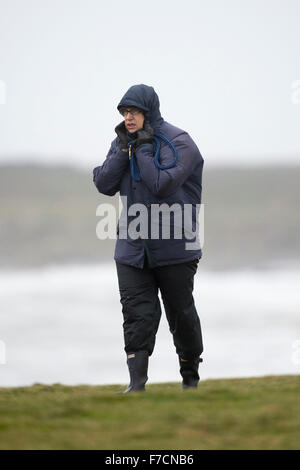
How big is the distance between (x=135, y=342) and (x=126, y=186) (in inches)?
46.3

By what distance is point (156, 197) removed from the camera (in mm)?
6793

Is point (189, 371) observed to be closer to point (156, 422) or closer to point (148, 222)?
point (148, 222)

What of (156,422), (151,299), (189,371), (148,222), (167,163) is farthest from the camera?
(189,371)

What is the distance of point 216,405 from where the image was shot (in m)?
5.31

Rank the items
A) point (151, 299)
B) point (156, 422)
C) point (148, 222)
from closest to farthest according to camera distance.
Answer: point (156, 422), point (148, 222), point (151, 299)

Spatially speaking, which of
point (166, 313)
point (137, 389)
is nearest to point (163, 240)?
point (166, 313)

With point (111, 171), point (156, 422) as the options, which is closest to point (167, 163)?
point (111, 171)

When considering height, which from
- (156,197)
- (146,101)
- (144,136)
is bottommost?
(156,197)

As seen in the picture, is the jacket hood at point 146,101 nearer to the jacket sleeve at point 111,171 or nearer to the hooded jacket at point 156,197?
the hooded jacket at point 156,197

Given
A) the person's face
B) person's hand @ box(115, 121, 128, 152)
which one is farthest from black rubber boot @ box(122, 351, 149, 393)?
the person's face

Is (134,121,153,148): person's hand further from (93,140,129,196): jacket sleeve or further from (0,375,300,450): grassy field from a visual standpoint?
(0,375,300,450): grassy field

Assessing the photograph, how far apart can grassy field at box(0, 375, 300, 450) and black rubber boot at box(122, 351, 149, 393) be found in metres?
1.19

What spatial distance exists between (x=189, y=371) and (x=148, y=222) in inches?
51.5
